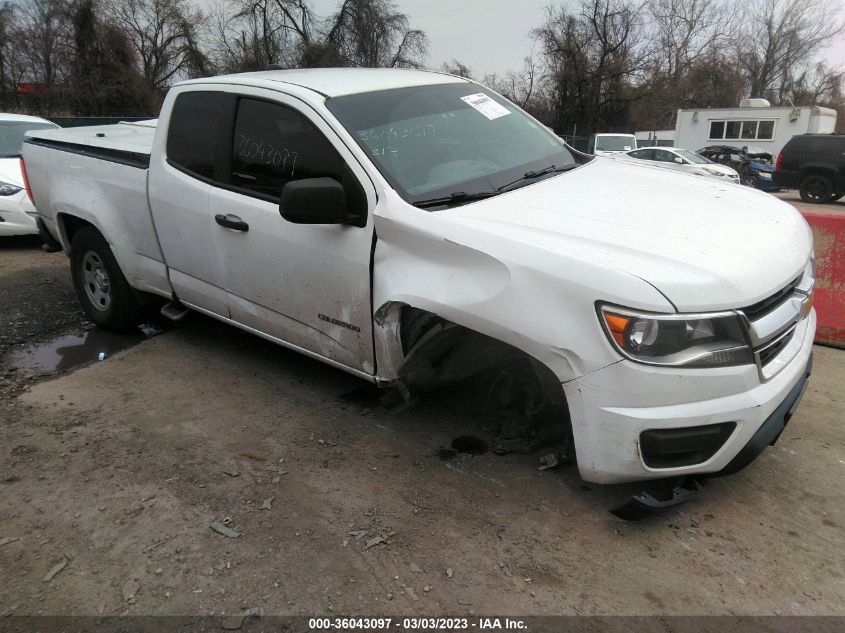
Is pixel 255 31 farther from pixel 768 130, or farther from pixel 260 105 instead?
pixel 260 105

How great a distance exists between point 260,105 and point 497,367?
1931 mm

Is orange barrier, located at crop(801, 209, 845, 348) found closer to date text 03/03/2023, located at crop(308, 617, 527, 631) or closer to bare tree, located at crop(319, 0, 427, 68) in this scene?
date text 03/03/2023, located at crop(308, 617, 527, 631)

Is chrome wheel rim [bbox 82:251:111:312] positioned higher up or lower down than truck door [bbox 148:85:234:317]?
lower down

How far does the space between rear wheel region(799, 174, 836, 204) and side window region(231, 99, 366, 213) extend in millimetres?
18036

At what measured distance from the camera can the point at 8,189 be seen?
287 inches

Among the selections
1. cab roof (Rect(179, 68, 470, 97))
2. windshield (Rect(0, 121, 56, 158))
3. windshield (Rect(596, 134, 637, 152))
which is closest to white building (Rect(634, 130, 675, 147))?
windshield (Rect(596, 134, 637, 152))

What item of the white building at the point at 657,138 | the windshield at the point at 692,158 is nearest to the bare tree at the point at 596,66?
the white building at the point at 657,138

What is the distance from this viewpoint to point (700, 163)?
19.0 metres

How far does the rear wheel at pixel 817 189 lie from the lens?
1714 cm

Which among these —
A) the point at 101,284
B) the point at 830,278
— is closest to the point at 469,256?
the point at 101,284

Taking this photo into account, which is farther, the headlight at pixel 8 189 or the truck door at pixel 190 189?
the headlight at pixel 8 189

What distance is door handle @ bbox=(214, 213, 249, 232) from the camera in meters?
3.48

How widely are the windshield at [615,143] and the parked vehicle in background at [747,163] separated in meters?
3.20

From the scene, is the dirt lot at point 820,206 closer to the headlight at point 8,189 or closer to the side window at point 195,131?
the side window at point 195,131
